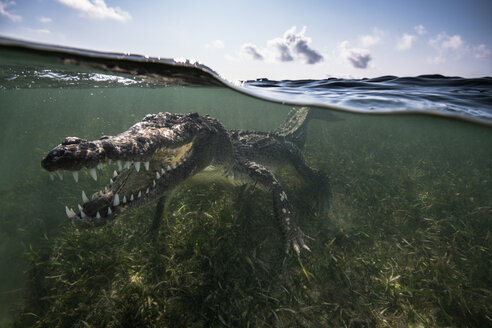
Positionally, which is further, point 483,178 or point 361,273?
point 483,178

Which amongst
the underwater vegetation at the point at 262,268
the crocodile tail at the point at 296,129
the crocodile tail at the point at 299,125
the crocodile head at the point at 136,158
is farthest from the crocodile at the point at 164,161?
the crocodile tail at the point at 299,125

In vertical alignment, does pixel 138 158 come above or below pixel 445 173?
above

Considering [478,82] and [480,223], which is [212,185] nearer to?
[480,223]

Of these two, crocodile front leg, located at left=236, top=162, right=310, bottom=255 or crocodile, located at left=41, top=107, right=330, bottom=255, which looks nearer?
crocodile, located at left=41, top=107, right=330, bottom=255

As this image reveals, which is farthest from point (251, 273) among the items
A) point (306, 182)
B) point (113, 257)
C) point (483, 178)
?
point (483, 178)

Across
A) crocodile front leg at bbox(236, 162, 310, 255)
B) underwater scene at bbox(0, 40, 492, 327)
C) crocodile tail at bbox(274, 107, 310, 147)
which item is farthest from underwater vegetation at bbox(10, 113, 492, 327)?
crocodile tail at bbox(274, 107, 310, 147)

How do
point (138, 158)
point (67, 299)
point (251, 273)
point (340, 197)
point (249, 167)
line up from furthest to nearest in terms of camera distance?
1. point (340, 197)
2. point (249, 167)
3. point (251, 273)
4. point (67, 299)
5. point (138, 158)

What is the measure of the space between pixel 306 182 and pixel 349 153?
3.87m

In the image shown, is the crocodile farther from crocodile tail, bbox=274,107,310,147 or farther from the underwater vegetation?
crocodile tail, bbox=274,107,310,147

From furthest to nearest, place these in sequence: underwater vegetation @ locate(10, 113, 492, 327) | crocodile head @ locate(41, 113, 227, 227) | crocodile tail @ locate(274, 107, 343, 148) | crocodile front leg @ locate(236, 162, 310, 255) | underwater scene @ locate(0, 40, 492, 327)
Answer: crocodile tail @ locate(274, 107, 343, 148), crocodile front leg @ locate(236, 162, 310, 255), underwater vegetation @ locate(10, 113, 492, 327), underwater scene @ locate(0, 40, 492, 327), crocodile head @ locate(41, 113, 227, 227)

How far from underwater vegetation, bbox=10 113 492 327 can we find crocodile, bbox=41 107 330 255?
310 millimetres

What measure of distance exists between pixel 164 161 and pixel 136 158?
3.75ft

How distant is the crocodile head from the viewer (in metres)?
1.82

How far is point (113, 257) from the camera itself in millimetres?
3182
